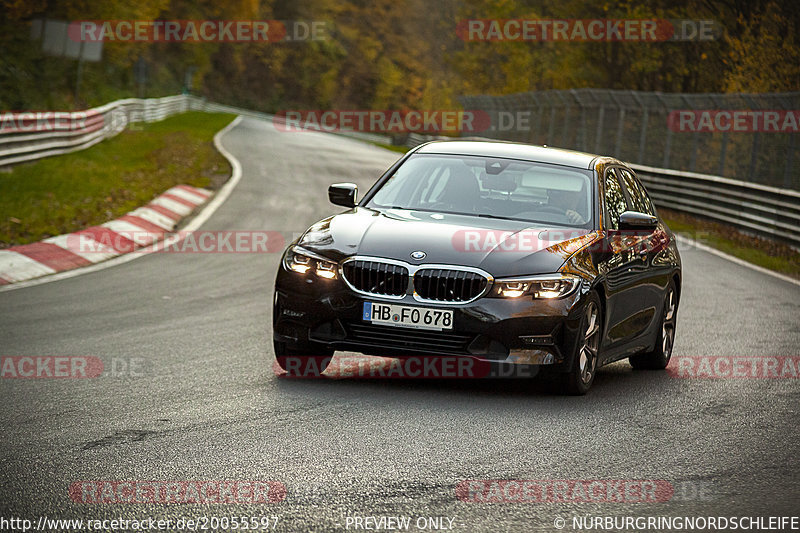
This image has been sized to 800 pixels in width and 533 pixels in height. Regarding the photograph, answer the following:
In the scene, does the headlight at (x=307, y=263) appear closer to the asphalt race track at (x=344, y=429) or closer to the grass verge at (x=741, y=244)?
the asphalt race track at (x=344, y=429)

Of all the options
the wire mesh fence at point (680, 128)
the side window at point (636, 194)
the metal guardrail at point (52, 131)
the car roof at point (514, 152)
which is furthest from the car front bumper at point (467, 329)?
the wire mesh fence at point (680, 128)

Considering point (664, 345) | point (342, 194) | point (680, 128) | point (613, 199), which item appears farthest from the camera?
point (680, 128)

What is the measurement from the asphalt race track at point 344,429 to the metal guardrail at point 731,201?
32.0 ft

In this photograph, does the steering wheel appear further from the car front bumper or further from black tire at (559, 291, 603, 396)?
the car front bumper

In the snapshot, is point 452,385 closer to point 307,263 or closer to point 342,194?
point 307,263

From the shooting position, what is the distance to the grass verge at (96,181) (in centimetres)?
1623

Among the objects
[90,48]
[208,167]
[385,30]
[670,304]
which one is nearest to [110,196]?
[208,167]

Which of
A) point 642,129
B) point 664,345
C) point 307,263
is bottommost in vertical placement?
point 642,129

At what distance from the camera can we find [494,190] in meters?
8.77

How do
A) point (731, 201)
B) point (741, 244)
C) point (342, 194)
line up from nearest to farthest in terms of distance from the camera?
1. point (342, 194)
2. point (741, 244)
3. point (731, 201)

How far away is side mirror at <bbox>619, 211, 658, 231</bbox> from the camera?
332 inches

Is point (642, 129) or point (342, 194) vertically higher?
point (342, 194)

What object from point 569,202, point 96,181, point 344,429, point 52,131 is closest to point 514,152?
point 569,202

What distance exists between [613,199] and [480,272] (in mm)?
2038
